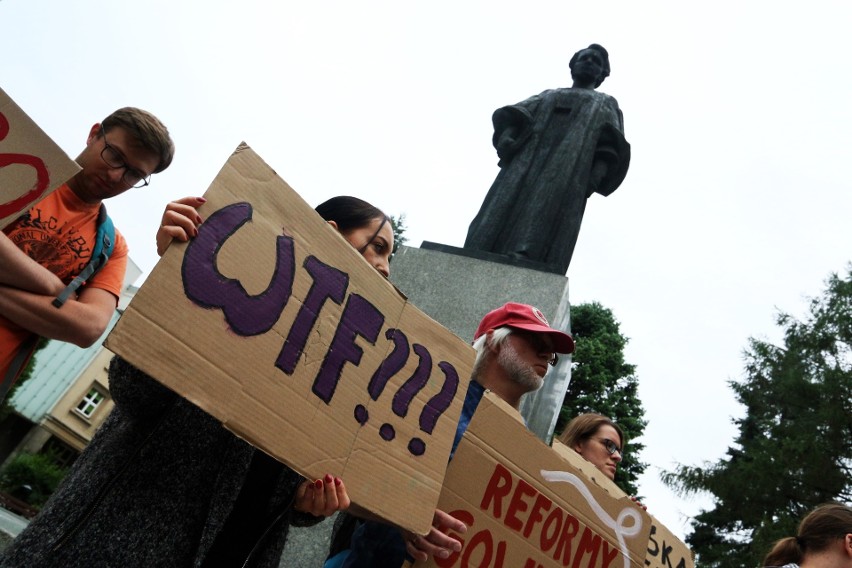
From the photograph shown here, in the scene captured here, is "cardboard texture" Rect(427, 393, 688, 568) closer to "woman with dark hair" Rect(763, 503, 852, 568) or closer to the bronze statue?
"woman with dark hair" Rect(763, 503, 852, 568)

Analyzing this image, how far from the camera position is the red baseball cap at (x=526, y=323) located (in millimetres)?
2429

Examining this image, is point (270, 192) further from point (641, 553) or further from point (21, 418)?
point (21, 418)

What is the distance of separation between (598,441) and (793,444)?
10.3 metres

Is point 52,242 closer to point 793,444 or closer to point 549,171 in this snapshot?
point 549,171

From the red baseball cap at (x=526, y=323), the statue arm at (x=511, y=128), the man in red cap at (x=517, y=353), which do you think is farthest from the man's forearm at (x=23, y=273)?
the statue arm at (x=511, y=128)

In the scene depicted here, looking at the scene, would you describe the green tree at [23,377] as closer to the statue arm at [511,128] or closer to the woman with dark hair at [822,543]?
the woman with dark hair at [822,543]

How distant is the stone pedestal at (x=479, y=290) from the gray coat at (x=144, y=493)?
254cm

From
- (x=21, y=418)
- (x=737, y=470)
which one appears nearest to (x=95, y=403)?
(x=21, y=418)

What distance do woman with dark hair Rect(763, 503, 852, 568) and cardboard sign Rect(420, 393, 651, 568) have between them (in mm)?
990

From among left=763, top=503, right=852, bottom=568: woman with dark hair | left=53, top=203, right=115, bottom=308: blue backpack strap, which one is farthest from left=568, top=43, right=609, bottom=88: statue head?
left=53, top=203, right=115, bottom=308: blue backpack strap

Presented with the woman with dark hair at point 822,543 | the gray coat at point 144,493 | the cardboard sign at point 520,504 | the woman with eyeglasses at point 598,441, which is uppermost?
the woman with eyeglasses at point 598,441

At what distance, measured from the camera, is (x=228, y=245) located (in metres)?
1.26

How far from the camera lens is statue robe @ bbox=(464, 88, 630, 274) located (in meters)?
5.06

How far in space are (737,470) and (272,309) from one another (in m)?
14.1
